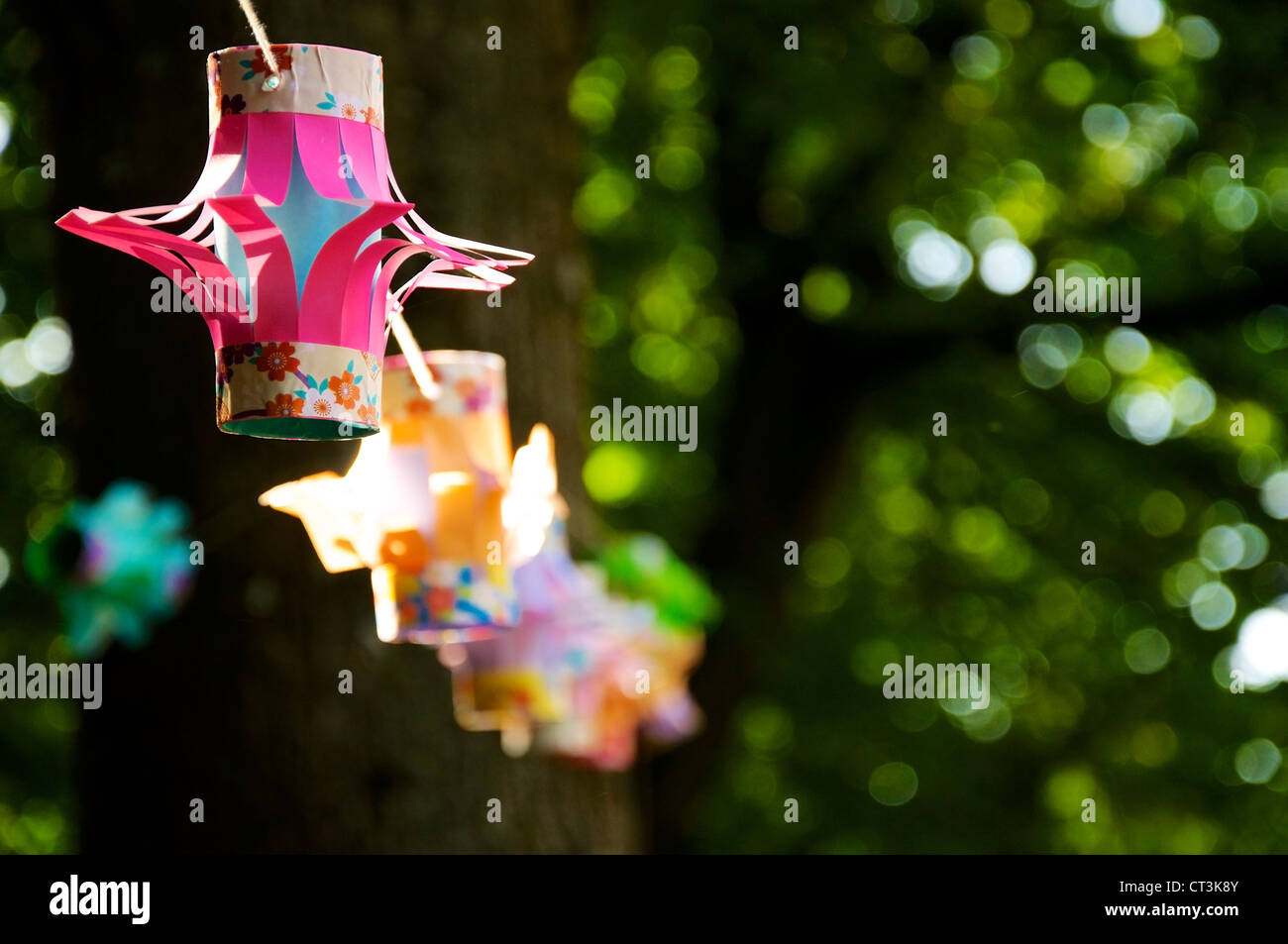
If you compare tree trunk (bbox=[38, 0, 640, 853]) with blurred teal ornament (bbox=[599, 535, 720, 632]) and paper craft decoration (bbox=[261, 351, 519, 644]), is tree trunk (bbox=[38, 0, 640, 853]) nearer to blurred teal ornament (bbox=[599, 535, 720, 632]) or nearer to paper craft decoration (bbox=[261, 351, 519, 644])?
blurred teal ornament (bbox=[599, 535, 720, 632])

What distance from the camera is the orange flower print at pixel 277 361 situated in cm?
224

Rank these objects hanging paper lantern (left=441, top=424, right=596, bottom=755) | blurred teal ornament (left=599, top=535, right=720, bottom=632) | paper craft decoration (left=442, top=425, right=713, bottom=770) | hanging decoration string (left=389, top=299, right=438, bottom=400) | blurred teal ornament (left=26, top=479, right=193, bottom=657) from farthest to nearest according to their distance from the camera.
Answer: blurred teal ornament (left=599, top=535, right=720, bottom=632) → hanging paper lantern (left=441, top=424, right=596, bottom=755) → blurred teal ornament (left=26, top=479, right=193, bottom=657) → paper craft decoration (left=442, top=425, right=713, bottom=770) → hanging decoration string (left=389, top=299, right=438, bottom=400)

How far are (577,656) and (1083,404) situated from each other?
491 cm

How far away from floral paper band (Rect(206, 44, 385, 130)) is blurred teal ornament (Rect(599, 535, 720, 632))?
220 centimetres

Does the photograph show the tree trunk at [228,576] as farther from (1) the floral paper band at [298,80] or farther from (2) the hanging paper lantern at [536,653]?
(1) the floral paper band at [298,80]

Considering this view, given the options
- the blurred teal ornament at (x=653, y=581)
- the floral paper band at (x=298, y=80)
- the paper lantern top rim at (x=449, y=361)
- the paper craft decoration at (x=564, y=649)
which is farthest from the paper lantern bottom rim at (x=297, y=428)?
the blurred teal ornament at (x=653, y=581)

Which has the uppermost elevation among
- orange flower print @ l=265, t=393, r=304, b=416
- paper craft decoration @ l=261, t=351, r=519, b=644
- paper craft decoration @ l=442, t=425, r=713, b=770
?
orange flower print @ l=265, t=393, r=304, b=416

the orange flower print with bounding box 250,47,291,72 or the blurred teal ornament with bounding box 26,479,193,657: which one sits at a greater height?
the orange flower print with bounding box 250,47,291,72

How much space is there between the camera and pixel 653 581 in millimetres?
4535

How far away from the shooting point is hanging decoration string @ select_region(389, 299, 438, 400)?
249 cm

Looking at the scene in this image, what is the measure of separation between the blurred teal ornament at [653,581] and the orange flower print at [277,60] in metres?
2.24

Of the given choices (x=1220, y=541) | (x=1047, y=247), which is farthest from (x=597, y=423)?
(x=1220, y=541)

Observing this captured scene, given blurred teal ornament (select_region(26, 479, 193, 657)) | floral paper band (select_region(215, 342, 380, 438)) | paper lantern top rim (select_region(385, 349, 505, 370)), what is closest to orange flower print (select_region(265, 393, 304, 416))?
floral paper band (select_region(215, 342, 380, 438))

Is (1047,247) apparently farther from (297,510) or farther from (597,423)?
(297,510)
